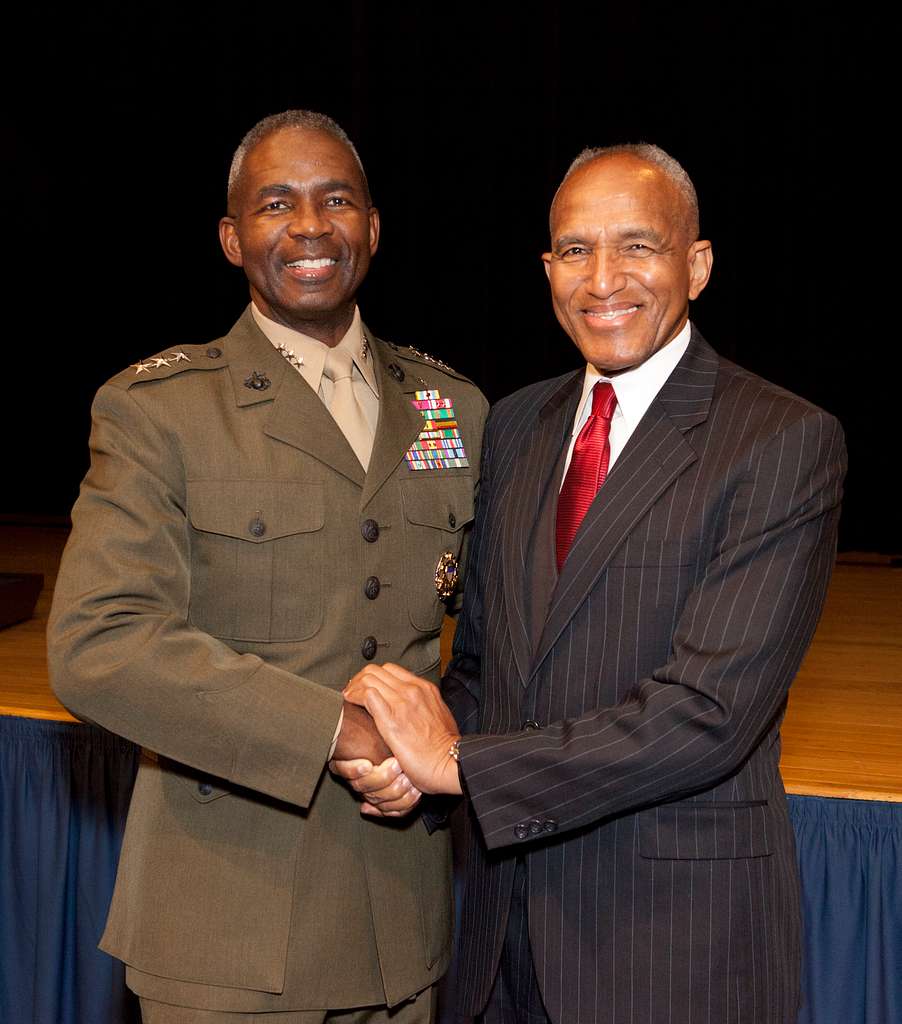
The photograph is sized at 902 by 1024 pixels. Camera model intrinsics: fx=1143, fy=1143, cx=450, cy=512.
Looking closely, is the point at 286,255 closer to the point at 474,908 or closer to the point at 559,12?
the point at 474,908

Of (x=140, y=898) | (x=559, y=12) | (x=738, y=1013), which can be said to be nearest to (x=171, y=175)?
(x=559, y=12)

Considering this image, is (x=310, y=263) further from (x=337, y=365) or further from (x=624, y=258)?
(x=624, y=258)

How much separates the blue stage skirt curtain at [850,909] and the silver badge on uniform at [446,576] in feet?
2.62

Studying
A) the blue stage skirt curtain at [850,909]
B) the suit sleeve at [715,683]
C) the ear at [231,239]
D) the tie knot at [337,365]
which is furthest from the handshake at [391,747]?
the blue stage skirt curtain at [850,909]

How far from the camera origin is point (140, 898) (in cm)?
153

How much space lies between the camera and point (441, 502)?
1.67 m

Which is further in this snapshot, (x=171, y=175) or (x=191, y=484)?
(x=171, y=175)

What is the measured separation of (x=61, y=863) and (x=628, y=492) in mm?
1619

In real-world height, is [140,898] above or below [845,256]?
below

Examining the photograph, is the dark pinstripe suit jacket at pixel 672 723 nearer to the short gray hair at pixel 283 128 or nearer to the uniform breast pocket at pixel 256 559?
the uniform breast pocket at pixel 256 559

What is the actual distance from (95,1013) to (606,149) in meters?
2.01

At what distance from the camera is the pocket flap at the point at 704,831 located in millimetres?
1362

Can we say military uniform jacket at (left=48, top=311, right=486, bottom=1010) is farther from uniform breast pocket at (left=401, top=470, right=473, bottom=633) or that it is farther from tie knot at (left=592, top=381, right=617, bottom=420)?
tie knot at (left=592, top=381, right=617, bottom=420)

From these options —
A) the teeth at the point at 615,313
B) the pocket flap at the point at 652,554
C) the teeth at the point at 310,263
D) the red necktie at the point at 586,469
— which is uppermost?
the teeth at the point at 310,263
